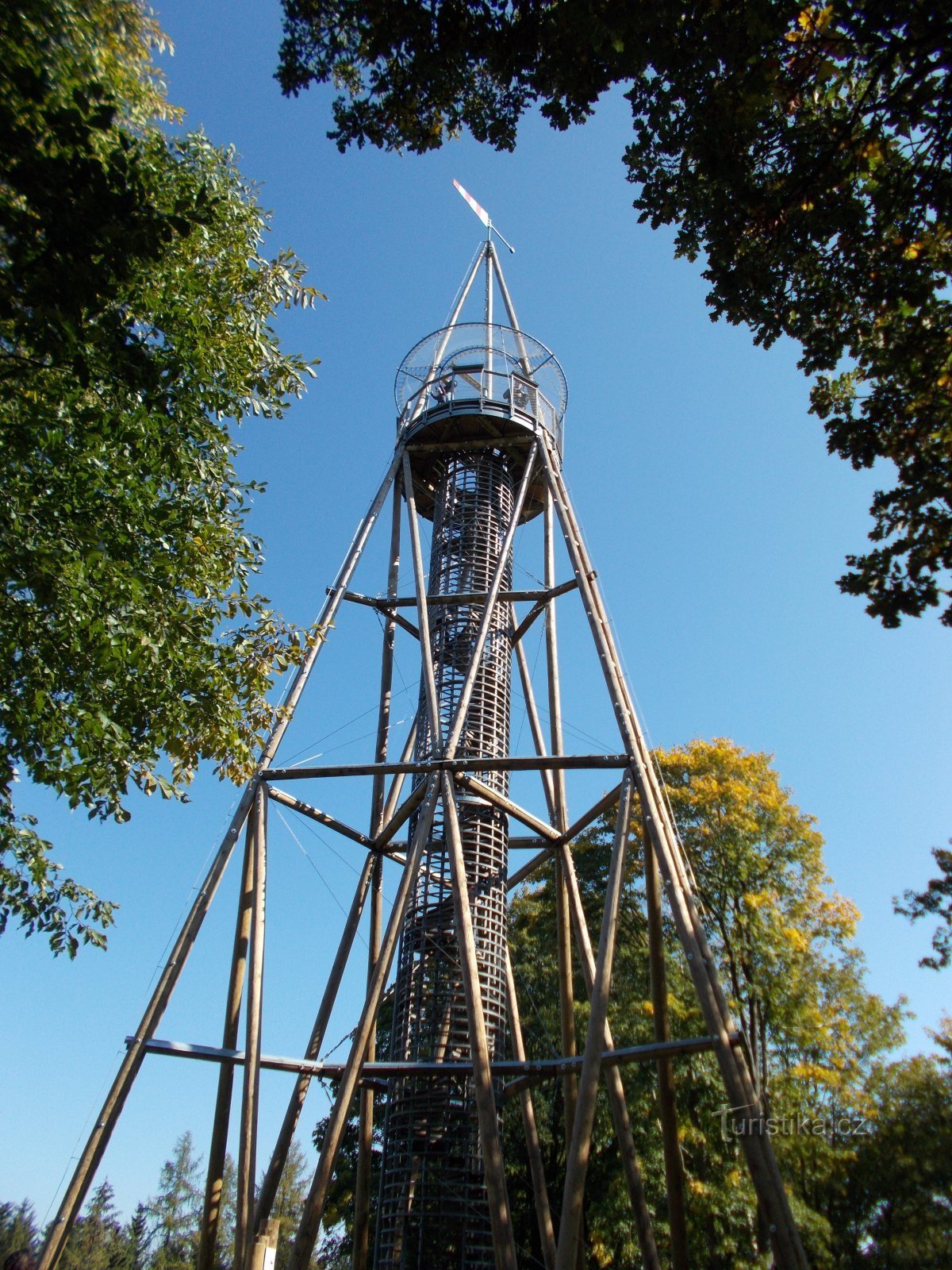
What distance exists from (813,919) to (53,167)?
15558 mm

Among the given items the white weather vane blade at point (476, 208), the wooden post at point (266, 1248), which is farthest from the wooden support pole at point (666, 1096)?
the white weather vane blade at point (476, 208)

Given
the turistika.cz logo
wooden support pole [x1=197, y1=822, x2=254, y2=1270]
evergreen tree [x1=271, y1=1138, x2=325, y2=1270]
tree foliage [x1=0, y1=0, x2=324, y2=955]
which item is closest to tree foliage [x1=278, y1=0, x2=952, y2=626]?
tree foliage [x1=0, y1=0, x2=324, y2=955]

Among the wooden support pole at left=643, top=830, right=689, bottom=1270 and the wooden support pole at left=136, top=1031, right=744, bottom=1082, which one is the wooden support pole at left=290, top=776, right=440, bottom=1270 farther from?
the wooden support pole at left=643, top=830, right=689, bottom=1270

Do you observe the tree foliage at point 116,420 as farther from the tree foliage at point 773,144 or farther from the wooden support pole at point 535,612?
the wooden support pole at point 535,612

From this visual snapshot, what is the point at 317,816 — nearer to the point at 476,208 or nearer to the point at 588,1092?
the point at 588,1092

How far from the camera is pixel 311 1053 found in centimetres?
1046

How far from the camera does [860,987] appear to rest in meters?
16.0

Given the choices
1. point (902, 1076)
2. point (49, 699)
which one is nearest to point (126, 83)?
point (49, 699)

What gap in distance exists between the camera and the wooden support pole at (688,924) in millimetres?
7145

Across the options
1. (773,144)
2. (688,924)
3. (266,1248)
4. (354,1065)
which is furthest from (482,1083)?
(773,144)

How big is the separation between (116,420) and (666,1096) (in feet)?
25.3

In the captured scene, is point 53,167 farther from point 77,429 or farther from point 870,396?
point 870,396

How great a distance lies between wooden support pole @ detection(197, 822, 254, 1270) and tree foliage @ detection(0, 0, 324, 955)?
163 centimetres

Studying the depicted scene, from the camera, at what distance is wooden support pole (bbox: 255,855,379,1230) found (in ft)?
31.5
